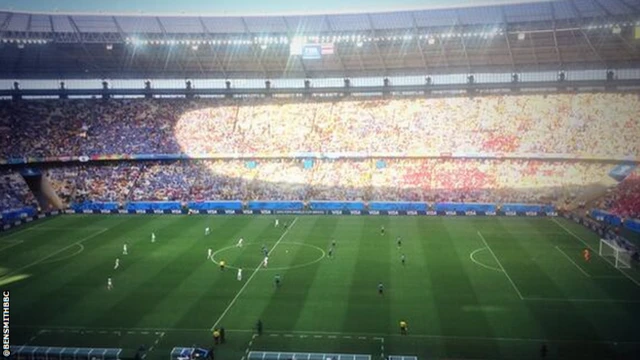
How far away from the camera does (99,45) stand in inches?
2525

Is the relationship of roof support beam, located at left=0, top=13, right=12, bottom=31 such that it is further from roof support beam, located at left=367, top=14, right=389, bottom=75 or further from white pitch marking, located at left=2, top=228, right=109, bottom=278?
roof support beam, located at left=367, top=14, right=389, bottom=75

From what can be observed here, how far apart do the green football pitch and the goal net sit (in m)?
0.73

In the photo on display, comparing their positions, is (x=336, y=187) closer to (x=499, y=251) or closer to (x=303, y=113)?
(x=303, y=113)

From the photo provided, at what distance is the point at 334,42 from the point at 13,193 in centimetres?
3624

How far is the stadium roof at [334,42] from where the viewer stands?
188 feet

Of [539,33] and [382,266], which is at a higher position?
[539,33]

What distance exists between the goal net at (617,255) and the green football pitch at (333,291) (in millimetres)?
734

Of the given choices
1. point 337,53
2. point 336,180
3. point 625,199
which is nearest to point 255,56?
point 337,53

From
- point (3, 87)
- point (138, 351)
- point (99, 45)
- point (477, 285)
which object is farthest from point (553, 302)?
point (3, 87)

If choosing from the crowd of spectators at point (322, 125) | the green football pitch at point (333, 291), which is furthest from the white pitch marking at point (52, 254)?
the crowd of spectators at point (322, 125)

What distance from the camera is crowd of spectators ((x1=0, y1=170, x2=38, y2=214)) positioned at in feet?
183

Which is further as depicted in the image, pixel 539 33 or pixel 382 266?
pixel 539 33

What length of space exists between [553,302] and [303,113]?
1734 inches

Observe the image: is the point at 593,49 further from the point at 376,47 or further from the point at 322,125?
the point at 322,125
